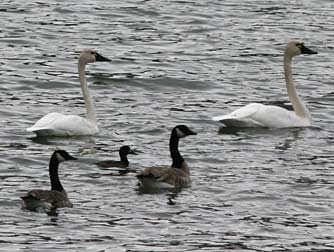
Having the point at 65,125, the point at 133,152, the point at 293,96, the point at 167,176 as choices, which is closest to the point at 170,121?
the point at 65,125

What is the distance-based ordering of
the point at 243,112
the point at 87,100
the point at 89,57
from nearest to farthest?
the point at 87,100 < the point at 243,112 < the point at 89,57

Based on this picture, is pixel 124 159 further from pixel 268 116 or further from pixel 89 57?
pixel 89 57

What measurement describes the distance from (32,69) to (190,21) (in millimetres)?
5756

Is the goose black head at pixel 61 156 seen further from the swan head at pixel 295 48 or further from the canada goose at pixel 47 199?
the swan head at pixel 295 48

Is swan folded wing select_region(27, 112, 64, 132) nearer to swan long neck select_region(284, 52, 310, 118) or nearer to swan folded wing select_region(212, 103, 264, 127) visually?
swan folded wing select_region(212, 103, 264, 127)

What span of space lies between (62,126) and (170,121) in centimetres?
203

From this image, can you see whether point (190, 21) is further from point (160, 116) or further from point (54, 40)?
point (160, 116)

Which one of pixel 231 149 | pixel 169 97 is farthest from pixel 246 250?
pixel 169 97

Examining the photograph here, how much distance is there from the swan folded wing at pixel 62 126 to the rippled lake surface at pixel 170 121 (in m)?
0.12

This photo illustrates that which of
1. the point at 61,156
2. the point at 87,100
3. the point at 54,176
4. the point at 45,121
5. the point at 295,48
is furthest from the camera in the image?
the point at 295,48

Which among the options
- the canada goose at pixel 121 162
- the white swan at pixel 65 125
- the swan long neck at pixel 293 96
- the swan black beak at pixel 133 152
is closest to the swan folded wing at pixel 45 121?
the white swan at pixel 65 125

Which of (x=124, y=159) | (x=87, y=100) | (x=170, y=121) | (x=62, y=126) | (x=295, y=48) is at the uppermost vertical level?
(x=295, y=48)

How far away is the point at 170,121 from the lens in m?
20.1

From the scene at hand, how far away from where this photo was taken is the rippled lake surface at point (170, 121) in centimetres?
1418
